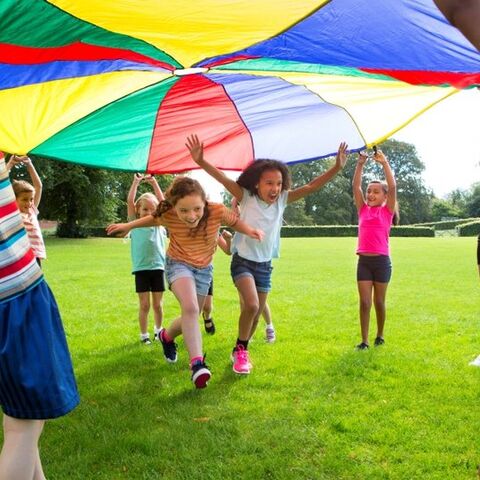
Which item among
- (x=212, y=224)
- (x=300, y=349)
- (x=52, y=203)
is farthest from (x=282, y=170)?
(x=52, y=203)

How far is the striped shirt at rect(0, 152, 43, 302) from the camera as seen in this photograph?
1759 millimetres

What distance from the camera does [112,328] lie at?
6.62 m

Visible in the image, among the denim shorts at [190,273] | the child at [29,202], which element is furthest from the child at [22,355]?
the child at [29,202]

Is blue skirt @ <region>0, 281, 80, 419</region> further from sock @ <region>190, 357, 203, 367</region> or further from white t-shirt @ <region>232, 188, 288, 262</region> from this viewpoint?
white t-shirt @ <region>232, 188, 288, 262</region>

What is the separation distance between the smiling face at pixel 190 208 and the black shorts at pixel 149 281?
5.50ft

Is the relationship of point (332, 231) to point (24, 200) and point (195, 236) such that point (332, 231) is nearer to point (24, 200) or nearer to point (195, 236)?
point (24, 200)

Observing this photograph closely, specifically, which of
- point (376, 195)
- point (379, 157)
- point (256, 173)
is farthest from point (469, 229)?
point (256, 173)

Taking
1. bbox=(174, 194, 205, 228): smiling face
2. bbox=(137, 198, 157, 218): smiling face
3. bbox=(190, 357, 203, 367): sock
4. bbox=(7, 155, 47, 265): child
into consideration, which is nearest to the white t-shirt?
bbox=(174, 194, 205, 228): smiling face

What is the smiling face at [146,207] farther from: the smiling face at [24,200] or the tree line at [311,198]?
the tree line at [311,198]

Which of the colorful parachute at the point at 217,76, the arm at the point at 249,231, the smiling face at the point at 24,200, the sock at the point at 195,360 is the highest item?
the colorful parachute at the point at 217,76

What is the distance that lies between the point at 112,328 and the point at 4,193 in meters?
4.99

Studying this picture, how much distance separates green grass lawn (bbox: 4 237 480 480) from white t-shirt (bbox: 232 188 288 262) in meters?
0.96

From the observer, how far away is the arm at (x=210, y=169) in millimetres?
4270

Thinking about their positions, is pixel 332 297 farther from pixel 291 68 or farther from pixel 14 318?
pixel 14 318
